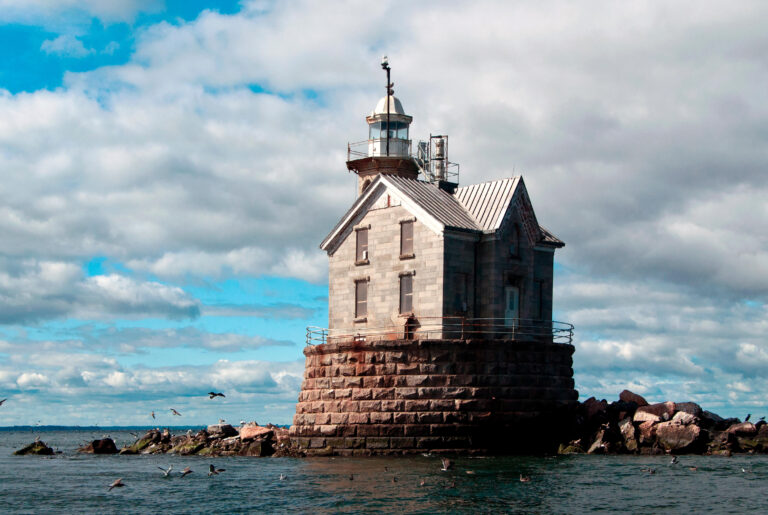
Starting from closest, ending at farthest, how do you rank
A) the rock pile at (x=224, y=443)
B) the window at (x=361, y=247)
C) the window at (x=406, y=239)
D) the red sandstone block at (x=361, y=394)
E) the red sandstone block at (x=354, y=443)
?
the red sandstone block at (x=354, y=443) → the red sandstone block at (x=361, y=394) → the window at (x=406, y=239) → the window at (x=361, y=247) → the rock pile at (x=224, y=443)

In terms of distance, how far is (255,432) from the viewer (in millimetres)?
44562

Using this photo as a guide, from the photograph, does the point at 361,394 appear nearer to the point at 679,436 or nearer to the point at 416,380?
the point at 416,380

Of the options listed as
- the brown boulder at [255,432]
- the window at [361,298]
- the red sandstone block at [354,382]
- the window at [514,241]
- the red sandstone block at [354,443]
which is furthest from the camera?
the brown boulder at [255,432]

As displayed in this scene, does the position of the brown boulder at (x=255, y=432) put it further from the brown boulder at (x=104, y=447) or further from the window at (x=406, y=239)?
the brown boulder at (x=104, y=447)

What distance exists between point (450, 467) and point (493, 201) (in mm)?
12420

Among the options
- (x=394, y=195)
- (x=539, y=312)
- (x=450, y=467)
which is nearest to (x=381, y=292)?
(x=394, y=195)

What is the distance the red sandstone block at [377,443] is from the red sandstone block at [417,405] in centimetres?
145

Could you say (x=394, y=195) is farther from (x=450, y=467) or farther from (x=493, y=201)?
(x=450, y=467)

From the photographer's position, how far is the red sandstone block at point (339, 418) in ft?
125

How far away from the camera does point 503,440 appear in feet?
121

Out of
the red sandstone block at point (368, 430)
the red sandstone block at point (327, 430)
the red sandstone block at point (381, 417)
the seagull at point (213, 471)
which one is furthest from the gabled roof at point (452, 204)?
the seagull at point (213, 471)

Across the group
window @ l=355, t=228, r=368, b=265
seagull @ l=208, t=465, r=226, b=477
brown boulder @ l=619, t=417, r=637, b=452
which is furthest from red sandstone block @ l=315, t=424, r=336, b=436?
brown boulder @ l=619, t=417, r=637, b=452

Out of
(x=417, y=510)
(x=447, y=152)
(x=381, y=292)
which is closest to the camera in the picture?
(x=417, y=510)

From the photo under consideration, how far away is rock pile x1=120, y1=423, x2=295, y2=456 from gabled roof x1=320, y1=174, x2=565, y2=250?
28.3 ft
